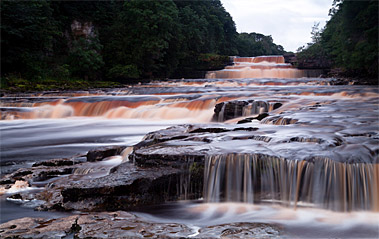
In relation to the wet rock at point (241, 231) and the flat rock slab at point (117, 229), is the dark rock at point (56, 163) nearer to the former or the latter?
the flat rock slab at point (117, 229)

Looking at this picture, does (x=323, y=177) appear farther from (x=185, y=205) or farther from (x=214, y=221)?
(x=185, y=205)

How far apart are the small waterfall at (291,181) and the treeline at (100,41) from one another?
2124 centimetres

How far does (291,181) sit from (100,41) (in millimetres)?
29694

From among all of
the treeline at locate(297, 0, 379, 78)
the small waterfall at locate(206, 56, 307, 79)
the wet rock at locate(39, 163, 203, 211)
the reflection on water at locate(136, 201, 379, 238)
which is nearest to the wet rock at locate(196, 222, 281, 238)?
the reflection on water at locate(136, 201, 379, 238)

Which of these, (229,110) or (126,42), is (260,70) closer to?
(126,42)

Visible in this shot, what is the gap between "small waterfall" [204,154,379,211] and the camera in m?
4.05

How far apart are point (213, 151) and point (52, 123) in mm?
8568

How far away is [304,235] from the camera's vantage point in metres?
3.41

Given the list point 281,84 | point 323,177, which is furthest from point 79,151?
point 281,84

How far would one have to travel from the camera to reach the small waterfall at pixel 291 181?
405cm

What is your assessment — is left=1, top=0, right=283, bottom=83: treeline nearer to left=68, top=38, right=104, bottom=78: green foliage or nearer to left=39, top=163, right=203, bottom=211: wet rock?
left=68, top=38, right=104, bottom=78: green foliage

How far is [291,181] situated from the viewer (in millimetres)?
4285

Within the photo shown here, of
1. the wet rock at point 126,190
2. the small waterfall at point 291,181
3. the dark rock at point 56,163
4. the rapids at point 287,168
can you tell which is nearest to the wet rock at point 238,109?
the rapids at point 287,168

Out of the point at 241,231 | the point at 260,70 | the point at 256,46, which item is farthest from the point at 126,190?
the point at 256,46
